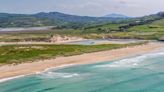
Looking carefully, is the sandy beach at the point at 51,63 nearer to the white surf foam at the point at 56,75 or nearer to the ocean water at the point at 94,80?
the white surf foam at the point at 56,75

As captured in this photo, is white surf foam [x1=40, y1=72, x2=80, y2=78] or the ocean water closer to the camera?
the ocean water

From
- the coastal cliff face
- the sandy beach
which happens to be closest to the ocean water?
the sandy beach

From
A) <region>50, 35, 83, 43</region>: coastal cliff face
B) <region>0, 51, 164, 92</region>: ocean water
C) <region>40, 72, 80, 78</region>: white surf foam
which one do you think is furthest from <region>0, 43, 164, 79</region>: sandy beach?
<region>50, 35, 83, 43</region>: coastal cliff face

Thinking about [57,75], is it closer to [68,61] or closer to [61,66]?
[61,66]

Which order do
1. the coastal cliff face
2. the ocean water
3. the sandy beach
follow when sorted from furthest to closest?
the coastal cliff face → the sandy beach → the ocean water

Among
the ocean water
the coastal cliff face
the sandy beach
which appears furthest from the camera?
the coastal cliff face

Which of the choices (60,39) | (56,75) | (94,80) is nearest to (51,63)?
(56,75)

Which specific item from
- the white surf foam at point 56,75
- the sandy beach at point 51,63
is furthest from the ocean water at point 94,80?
the sandy beach at point 51,63


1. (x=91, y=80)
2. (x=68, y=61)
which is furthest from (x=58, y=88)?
(x=68, y=61)

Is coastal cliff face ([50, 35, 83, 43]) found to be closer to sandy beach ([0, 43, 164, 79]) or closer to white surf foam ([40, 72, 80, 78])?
sandy beach ([0, 43, 164, 79])

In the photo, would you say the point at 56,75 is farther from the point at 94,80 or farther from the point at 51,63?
the point at 51,63
